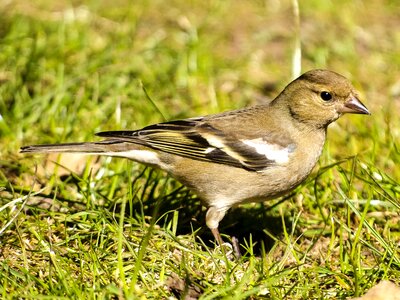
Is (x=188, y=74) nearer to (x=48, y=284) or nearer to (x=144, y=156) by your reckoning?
(x=144, y=156)

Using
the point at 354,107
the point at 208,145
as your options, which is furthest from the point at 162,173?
the point at 354,107

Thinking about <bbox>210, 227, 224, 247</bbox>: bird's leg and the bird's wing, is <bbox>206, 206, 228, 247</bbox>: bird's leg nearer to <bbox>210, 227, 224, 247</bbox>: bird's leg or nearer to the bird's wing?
<bbox>210, 227, 224, 247</bbox>: bird's leg

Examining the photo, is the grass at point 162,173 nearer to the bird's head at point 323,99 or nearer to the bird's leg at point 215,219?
the bird's leg at point 215,219

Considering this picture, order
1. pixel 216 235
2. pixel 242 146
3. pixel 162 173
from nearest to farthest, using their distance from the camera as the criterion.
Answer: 1. pixel 216 235
2. pixel 242 146
3. pixel 162 173

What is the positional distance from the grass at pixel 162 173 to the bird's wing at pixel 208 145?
1.09ft

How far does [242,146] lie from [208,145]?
234 millimetres

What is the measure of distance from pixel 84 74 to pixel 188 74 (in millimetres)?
1224

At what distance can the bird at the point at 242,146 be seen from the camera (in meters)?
4.88

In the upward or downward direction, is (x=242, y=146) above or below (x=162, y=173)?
above

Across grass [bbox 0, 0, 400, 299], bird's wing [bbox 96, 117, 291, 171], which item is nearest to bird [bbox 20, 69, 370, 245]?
bird's wing [bbox 96, 117, 291, 171]

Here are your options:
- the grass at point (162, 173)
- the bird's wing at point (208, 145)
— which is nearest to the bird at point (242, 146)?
the bird's wing at point (208, 145)

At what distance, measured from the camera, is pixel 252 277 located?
431 cm

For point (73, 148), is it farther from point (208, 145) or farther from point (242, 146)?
point (242, 146)

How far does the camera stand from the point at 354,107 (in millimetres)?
5004
